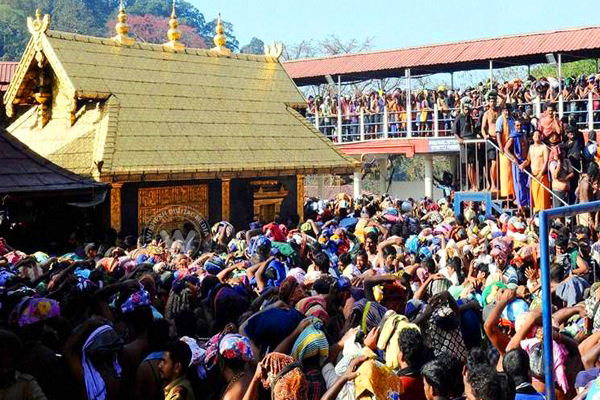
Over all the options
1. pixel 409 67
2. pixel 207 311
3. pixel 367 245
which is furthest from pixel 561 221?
pixel 409 67

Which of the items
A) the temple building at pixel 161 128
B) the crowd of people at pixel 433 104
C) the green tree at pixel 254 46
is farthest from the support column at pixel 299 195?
the green tree at pixel 254 46

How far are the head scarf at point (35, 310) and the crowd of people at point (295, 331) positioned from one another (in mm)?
10

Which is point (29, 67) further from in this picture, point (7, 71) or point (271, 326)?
point (7, 71)

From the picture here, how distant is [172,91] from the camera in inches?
656

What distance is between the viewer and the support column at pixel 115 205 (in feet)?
46.8

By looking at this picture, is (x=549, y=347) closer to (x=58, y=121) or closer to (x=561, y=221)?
(x=561, y=221)

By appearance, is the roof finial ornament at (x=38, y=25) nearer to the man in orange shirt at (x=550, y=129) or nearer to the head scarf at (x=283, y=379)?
the man in orange shirt at (x=550, y=129)

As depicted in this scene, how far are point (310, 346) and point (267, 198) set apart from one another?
11.5 meters

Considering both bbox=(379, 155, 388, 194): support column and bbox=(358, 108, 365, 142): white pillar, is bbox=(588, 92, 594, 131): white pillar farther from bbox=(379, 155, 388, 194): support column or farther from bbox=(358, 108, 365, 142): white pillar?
bbox=(379, 155, 388, 194): support column

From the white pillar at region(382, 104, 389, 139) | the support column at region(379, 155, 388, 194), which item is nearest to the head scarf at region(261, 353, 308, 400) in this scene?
the white pillar at region(382, 104, 389, 139)

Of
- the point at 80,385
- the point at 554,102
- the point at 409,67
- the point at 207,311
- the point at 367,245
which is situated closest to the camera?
the point at 80,385

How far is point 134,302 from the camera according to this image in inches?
249

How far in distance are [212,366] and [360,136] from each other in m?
19.5

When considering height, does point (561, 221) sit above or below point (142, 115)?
below
